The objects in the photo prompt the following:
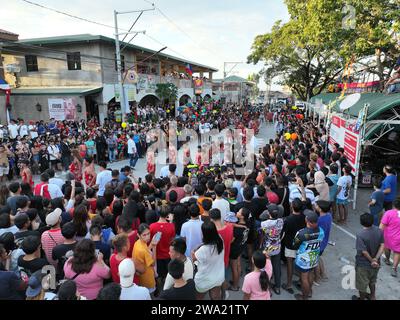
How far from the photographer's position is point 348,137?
804 cm

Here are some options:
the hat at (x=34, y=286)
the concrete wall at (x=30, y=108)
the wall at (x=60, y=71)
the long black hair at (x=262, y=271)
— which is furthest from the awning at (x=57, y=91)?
the long black hair at (x=262, y=271)

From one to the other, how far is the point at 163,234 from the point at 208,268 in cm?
83

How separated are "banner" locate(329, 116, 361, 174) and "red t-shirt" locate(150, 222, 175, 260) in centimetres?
549

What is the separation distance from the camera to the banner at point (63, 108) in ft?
60.0

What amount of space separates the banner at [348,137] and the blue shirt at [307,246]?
409 cm

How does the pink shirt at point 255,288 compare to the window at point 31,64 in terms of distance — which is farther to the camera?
the window at point 31,64

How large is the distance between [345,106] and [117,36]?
12983 mm

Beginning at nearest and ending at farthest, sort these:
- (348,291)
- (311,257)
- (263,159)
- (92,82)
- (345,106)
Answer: (311,257), (348,291), (263,159), (345,106), (92,82)

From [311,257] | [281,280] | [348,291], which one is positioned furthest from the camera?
[281,280]

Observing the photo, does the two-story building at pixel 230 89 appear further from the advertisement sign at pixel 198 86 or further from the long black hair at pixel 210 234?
the long black hair at pixel 210 234

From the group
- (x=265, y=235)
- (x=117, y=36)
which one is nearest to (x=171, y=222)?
(x=265, y=235)

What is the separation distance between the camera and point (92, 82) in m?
18.9

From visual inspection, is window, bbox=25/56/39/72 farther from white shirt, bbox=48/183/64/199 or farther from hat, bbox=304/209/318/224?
hat, bbox=304/209/318/224
